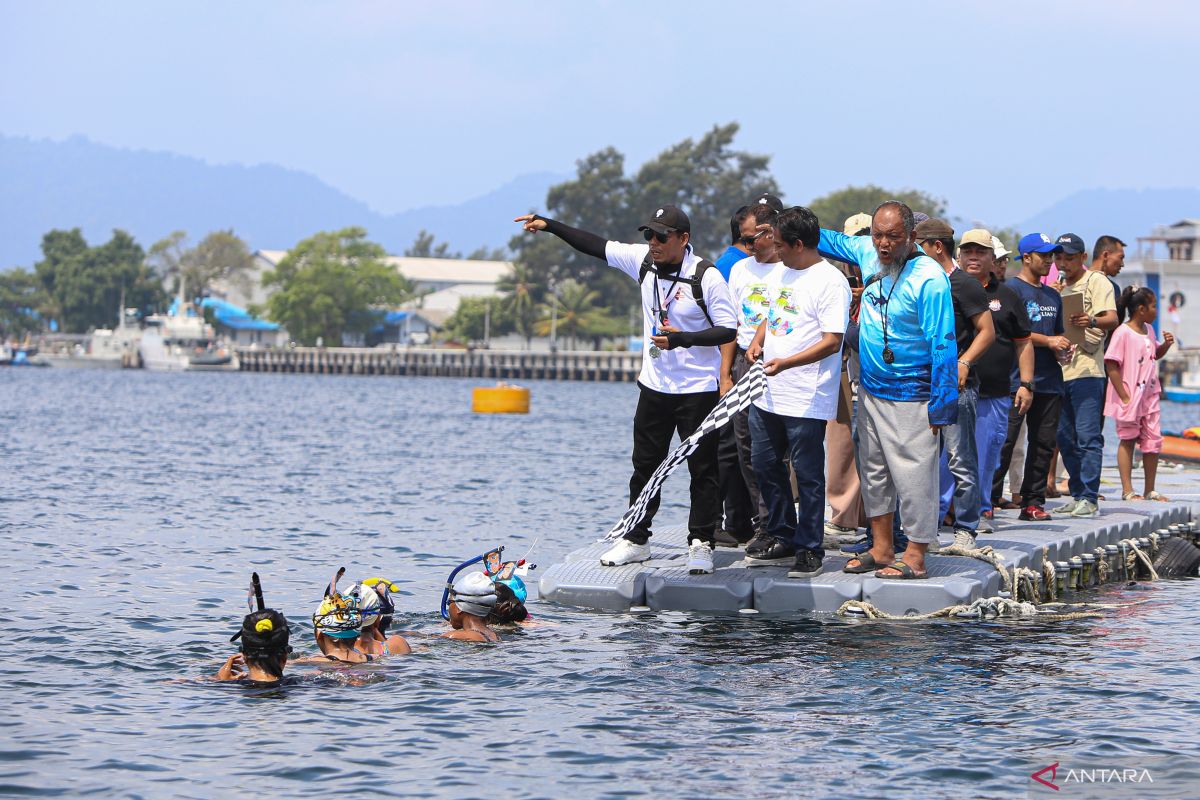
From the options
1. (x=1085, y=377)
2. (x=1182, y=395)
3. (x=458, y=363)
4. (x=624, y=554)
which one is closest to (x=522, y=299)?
(x=458, y=363)

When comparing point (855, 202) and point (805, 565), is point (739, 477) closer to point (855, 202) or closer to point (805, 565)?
point (805, 565)

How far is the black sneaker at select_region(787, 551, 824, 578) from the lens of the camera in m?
11.2

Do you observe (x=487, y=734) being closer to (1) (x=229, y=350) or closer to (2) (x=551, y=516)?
(2) (x=551, y=516)

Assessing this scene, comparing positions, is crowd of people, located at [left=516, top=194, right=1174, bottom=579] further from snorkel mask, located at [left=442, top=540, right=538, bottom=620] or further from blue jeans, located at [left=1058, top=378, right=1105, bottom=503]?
blue jeans, located at [left=1058, top=378, right=1105, bottom=503]

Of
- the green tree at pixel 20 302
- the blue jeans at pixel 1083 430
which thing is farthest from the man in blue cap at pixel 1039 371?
the green tree at pixel 20 302

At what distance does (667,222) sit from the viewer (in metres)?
10.8

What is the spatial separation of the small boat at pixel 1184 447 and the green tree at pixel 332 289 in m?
123

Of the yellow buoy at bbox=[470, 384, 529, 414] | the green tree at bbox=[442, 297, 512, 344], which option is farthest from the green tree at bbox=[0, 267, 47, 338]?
the yellow buoy at bbox=[470, 384, 529, 414]

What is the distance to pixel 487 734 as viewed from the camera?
8320 millimetres

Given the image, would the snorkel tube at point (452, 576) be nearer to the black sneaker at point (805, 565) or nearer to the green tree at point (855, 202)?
the black sneaker at point (805, 565)

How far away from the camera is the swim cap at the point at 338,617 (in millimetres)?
9469

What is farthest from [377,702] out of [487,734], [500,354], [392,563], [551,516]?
[500,354]

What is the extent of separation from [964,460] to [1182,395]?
7752 cm

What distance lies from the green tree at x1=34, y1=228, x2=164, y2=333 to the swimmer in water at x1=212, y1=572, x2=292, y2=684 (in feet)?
564
